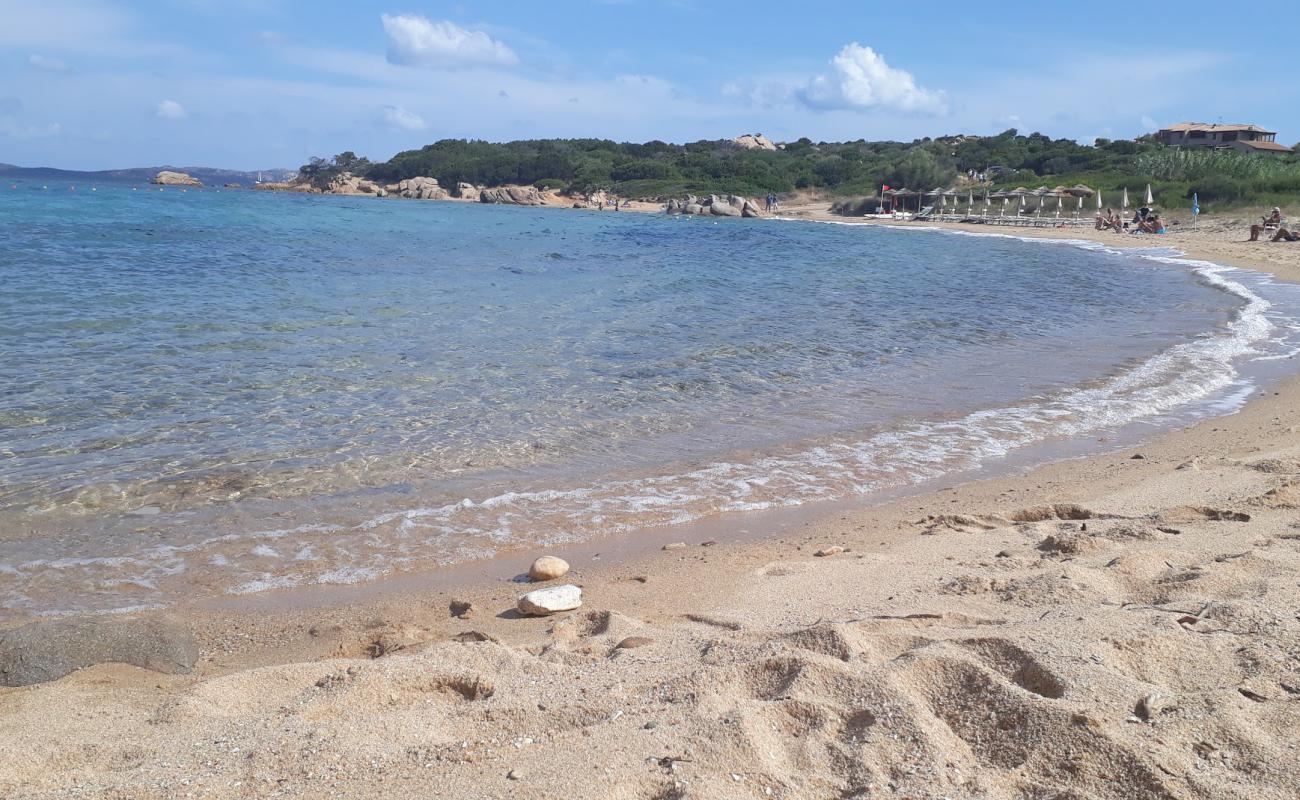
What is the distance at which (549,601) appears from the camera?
444cm

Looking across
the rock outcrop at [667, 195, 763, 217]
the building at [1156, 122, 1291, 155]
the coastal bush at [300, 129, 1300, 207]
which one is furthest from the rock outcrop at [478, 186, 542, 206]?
the building at [1156, 122, 1291, 155]

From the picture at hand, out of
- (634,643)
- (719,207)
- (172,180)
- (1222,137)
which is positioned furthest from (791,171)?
(634,643)

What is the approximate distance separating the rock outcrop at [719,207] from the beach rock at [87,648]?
73.6 m

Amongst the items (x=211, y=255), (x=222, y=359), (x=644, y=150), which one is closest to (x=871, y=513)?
(x=222, y=359)

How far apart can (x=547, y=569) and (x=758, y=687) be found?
2.12 meters

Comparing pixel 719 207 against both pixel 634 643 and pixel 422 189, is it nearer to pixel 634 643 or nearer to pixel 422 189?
pixel 422 189

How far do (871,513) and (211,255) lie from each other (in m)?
22.9

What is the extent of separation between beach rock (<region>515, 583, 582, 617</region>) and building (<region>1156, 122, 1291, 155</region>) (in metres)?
95.9

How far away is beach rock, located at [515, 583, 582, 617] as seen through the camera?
4.41 metres

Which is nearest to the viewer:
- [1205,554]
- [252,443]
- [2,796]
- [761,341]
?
[2,796]

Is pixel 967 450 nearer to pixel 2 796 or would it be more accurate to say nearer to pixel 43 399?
pixel 2 796

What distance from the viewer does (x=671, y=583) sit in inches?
191

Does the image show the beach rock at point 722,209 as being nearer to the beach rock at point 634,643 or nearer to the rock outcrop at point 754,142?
the rock outcrop at point 754,142

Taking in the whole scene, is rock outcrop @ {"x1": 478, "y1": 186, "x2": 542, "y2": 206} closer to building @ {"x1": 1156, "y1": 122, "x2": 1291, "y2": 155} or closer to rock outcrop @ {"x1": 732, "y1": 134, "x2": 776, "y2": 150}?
rock outcrop @ {"x1": 732, "y1": 134, "x2": 776, "y2": 150}
